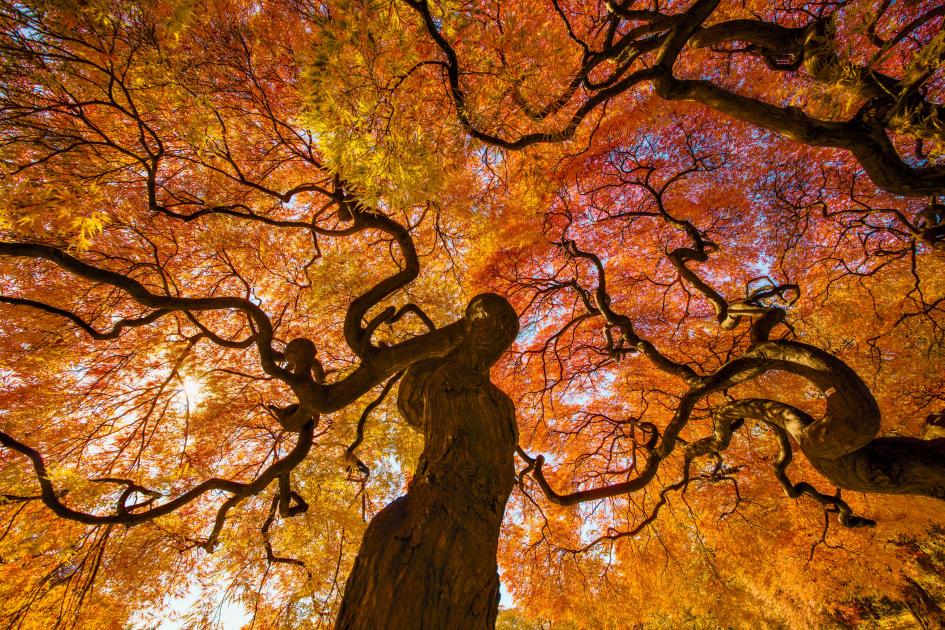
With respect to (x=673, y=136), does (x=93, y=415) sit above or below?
below

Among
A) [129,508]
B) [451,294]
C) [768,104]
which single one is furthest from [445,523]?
[451,294]

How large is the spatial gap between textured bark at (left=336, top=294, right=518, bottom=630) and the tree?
0.04ft

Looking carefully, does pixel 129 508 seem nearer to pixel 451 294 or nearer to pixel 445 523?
pixel 445 523

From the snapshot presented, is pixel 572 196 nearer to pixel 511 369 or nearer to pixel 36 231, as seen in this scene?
pixel 511 369

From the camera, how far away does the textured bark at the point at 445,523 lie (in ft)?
4.33

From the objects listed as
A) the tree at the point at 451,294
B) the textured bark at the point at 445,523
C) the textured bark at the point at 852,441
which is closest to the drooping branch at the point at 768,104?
the tree at the point at 451,294

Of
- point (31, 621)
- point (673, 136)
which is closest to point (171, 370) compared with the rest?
point (31, 621)

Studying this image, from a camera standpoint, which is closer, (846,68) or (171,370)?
(846,68)

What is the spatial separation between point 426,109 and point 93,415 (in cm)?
494

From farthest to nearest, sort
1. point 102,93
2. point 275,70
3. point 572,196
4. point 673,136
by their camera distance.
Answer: point 572,196
point 673,136
point 275,70
point 102,93

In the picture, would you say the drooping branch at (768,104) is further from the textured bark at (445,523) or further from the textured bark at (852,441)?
the textured bark at (445,523)


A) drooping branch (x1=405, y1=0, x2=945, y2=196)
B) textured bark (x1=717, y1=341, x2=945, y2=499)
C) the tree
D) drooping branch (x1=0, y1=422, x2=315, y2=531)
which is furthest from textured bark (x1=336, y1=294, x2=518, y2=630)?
textured bark (x1=717, y1=341, x2=945, y2=499)

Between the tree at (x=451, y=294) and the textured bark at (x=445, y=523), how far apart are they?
0.04 feet

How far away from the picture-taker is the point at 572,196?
5.42 metres
